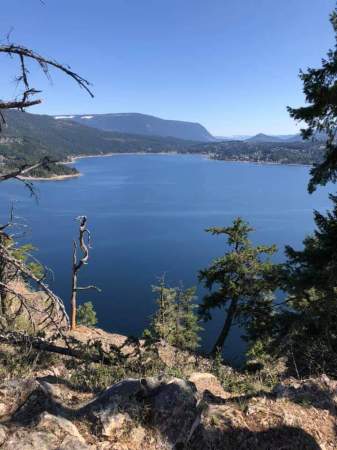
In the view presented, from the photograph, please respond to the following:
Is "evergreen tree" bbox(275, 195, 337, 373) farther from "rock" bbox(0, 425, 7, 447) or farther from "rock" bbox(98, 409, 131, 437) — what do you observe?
"rock" bbox(0, 425, 7, 447)

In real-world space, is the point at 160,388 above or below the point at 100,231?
above

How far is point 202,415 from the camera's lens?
16.4ft

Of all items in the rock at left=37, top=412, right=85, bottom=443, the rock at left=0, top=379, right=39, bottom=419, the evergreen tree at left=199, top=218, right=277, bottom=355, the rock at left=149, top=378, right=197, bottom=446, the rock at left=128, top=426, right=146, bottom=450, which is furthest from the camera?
the evergreen tree at left=199, top=218, right=277, bottom=355

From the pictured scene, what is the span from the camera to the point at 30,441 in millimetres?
4414

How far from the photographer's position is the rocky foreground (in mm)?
4676

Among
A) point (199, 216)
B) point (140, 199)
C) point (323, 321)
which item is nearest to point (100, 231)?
point (199, 216)

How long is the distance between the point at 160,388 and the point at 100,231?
9355 centimetres

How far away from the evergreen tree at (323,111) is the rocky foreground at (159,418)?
6457 millimetres

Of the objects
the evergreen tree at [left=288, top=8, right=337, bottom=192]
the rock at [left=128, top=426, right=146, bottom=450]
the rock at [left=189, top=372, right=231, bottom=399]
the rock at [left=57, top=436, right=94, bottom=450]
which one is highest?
the evergreen tree at [left=288, top=8, right=337, bottom=192]

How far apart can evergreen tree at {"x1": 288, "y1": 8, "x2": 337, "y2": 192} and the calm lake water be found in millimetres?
14463

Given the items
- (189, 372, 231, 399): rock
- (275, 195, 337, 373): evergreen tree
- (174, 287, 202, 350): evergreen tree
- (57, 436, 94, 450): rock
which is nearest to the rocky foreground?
(57, 436, 94, 450): rock

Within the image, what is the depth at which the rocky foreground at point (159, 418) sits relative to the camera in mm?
4676

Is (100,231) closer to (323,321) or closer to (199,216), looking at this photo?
(199,216)

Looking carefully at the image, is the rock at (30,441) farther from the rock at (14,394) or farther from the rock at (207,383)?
the rock at (207,383)
